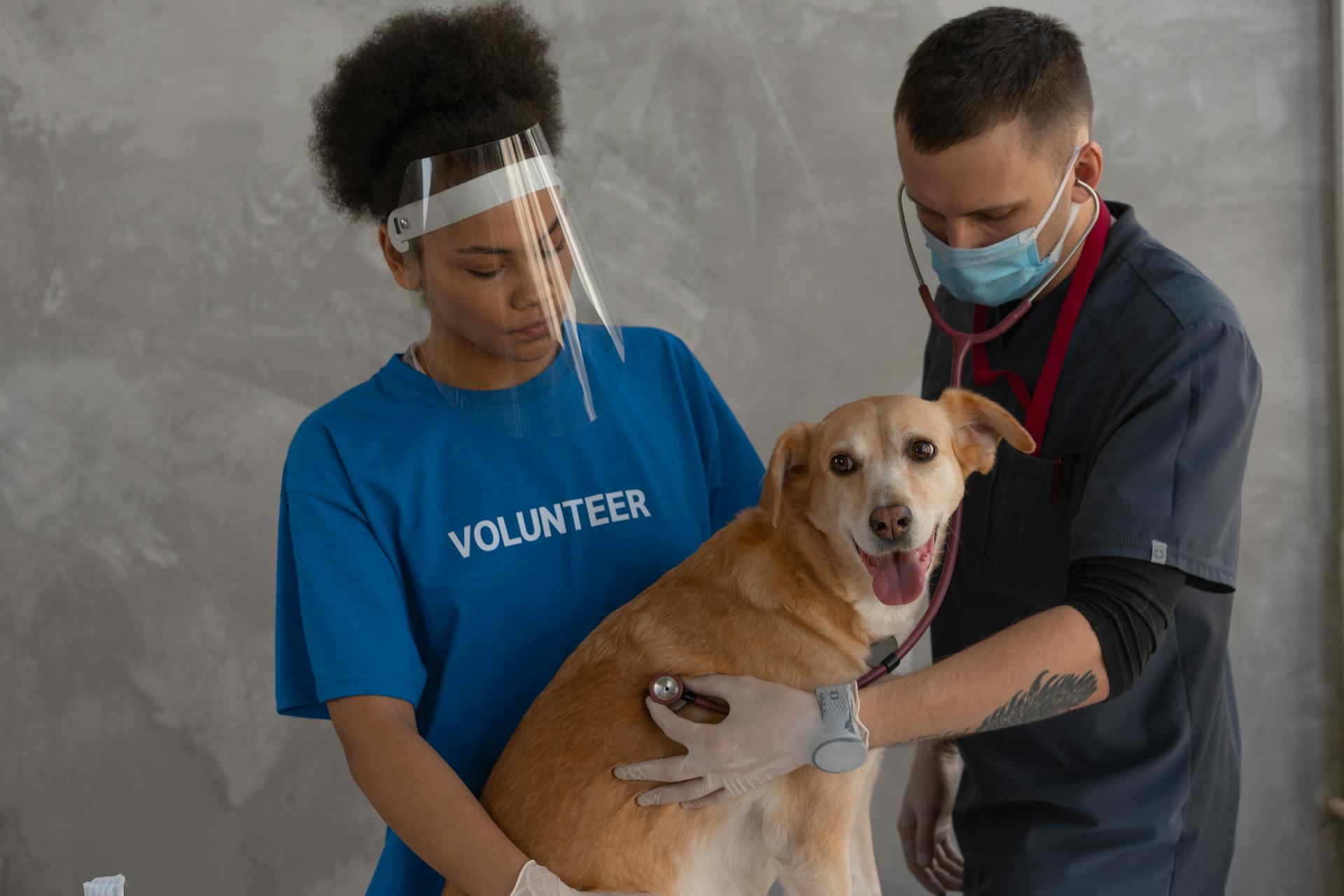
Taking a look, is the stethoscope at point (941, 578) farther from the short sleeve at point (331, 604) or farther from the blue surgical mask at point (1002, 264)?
the short sleeve at point (331, 604)

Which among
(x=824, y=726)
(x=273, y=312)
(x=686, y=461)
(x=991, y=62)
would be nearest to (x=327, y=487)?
(x=686, y=461)

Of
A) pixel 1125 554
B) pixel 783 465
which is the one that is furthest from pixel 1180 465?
pixel 783 465

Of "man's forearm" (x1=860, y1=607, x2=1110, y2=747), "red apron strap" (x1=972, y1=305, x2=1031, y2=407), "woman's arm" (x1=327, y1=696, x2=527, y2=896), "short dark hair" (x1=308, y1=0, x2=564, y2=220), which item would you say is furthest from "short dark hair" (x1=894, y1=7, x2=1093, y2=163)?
"woman's arm" (x1=327, y1=696, x2=527, y2=896)

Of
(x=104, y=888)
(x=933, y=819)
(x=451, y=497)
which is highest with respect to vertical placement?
(x=451, y=497)

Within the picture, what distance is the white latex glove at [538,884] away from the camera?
135 cm

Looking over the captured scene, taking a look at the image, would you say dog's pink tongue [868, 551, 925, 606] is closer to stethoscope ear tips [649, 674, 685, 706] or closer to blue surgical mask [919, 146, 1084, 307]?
stethoscope ear tips [649, 674, 685, 706]

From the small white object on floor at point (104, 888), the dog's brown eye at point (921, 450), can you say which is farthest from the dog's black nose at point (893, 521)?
the small white object on floor at point (104, 888)

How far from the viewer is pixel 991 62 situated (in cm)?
155

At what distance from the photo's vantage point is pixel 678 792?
4.74 feet

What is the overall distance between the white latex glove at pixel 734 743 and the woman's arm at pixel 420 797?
224 mm

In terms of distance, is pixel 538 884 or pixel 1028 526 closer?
pixel 538 884

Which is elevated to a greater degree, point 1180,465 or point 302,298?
point 302,298

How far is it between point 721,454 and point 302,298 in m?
1.79

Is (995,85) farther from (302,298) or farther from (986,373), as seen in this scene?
(302,298)
